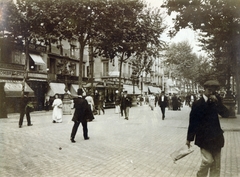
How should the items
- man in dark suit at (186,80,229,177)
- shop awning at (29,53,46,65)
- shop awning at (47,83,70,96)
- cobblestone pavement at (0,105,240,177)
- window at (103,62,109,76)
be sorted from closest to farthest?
1. man in dark suit at (186,80,229,177)
2. cobblestone pavement at (0,105,240,177)
3. shop awning at (29,53,46,65)
4. shop awning at (47,83,70,96)
5. window at (103,62,109,76)

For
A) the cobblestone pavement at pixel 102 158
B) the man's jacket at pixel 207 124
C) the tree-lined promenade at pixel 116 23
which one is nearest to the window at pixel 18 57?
the tree-lined promenade at pixel 116 23

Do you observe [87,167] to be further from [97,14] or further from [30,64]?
[30,64]

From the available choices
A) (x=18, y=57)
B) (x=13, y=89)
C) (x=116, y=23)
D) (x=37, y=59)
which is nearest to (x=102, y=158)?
(x=116, y=23)

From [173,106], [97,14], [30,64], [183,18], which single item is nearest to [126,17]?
[97,14]

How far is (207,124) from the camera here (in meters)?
4.85

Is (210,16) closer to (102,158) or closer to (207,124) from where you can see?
(102,158)

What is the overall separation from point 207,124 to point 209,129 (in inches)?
3.2

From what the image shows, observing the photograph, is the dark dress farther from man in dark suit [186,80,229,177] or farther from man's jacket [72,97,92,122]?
man in dark suit [186,80,229,177]

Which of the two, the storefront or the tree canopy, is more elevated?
the tree canopy

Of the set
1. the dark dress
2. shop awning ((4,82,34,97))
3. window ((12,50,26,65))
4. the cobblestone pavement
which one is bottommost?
the cobblestone pavement

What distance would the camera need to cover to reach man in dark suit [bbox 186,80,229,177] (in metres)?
4.77

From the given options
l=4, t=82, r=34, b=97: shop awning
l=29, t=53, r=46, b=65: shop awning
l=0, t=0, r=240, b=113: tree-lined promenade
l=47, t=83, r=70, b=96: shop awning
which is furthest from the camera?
l=47, t=83, r=70, b=96: shop awning

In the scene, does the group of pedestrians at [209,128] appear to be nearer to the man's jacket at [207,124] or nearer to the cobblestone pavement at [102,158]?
the man's jacket at [207,124]

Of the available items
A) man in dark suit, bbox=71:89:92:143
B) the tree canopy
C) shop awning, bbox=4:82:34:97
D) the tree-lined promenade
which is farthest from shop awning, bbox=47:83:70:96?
man in dark suit, bbox=71:89:92:143
